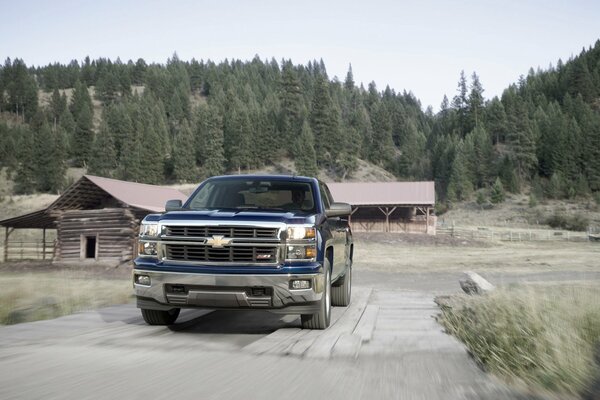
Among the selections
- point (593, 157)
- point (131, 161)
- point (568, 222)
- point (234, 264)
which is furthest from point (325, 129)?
point (234, 264)

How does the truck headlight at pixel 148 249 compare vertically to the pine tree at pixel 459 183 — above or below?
below

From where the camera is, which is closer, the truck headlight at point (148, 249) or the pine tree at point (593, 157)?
the truck headlight at point (148, 249)

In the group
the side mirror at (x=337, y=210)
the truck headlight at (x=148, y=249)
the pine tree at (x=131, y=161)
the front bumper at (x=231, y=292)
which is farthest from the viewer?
the pine tree at (x=131, y=161)

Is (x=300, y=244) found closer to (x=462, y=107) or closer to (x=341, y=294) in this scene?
(x=341, y=294)

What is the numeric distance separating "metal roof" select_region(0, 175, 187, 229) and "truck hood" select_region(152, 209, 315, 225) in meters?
27.5

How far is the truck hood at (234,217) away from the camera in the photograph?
5.62m

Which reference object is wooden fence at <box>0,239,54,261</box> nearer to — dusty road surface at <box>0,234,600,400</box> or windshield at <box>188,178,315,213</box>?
windshield at <box>188,178,315,213</box>

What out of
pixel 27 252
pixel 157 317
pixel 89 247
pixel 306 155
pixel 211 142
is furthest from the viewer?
pixel 211 142

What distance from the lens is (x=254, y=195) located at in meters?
7.17

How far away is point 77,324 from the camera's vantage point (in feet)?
19.4

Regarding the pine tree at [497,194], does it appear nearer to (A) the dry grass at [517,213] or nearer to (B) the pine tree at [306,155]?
(A) the dry grass at [517,213]

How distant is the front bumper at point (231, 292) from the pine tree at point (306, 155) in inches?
3385

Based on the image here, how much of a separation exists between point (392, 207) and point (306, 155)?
45.5 m

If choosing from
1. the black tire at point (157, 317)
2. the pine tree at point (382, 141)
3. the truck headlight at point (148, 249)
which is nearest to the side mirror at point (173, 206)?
the truck headlight at point (148, 249)
